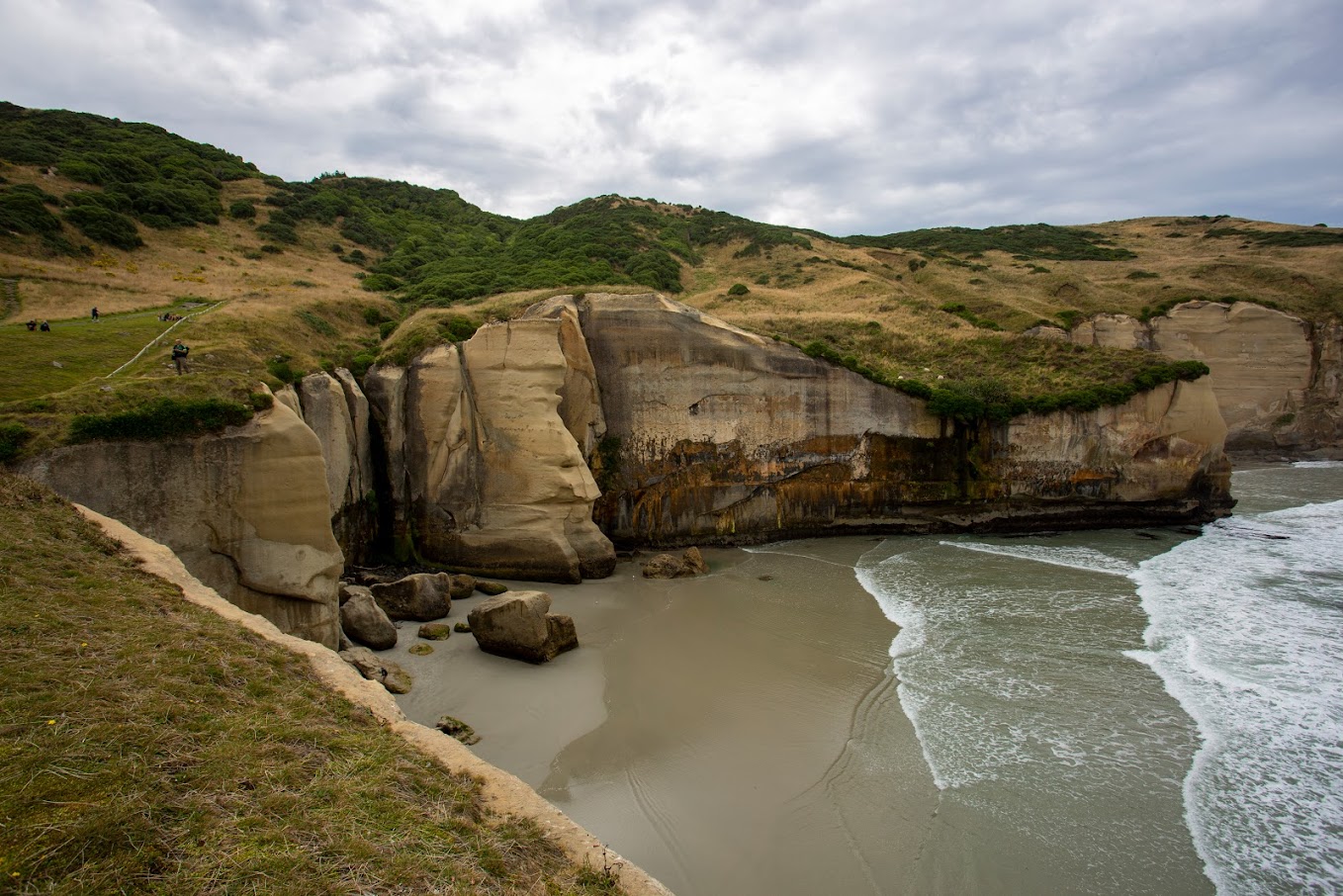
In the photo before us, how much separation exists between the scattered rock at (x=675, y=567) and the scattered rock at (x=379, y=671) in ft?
28.1

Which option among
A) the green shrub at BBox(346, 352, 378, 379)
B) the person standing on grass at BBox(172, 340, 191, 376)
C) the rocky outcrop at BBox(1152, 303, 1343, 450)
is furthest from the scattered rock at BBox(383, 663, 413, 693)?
the rocky outcrop at BBox(1152, 303, 1343, 450)

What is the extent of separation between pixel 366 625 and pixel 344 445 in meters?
6.11

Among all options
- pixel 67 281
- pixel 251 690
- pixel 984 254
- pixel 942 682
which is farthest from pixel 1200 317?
pixel 67 281

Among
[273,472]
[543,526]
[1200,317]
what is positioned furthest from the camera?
[1200,317]

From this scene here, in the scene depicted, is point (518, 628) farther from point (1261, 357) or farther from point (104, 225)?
point (1261, 357)

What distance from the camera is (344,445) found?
56.6 ft

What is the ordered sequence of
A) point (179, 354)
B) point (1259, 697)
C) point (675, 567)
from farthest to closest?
point (675, 567) → point (179, 354) → point (1259, 697)

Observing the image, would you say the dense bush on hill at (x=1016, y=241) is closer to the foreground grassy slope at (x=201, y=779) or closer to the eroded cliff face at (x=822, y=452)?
the eroded cliff face at (x=822, y=452)

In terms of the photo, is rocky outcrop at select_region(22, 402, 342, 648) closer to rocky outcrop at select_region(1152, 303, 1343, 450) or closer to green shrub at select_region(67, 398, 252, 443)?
green shrub at select_region(67, 398, 252, 443)

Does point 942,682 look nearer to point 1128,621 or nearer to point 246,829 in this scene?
point 1128,621

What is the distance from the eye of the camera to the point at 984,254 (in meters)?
58.8

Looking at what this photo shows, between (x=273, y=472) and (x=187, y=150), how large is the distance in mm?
53118

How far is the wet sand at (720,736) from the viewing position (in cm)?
798

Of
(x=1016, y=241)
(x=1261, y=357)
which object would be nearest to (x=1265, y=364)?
(x=1261, y=357)
